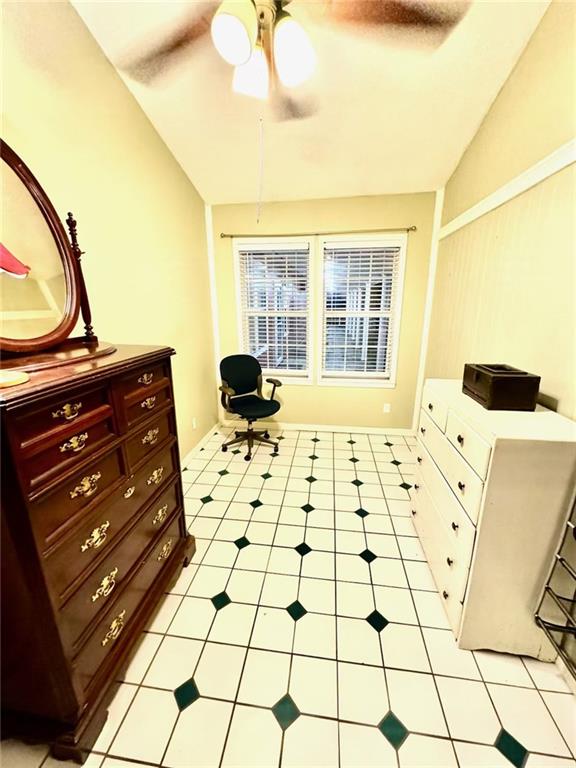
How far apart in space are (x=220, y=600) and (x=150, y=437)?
93 cm

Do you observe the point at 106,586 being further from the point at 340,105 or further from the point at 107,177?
the point at 340,105

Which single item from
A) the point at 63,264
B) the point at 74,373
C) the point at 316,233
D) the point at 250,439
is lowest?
the point at 250,439

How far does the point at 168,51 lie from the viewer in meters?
1.71

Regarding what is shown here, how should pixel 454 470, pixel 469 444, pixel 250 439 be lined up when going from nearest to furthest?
pixel 469 444
pixel 454 470
pixel 250 439

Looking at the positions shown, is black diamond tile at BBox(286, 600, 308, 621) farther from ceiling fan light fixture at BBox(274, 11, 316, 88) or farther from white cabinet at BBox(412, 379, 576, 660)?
ceiling fan light fixture at BBox(274, 11, 316, 88)

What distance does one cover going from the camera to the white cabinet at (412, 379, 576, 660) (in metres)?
1.10

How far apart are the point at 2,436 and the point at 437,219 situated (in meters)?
3.42

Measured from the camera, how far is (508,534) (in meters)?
1.18

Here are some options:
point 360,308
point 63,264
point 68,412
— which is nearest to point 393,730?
point 68,412

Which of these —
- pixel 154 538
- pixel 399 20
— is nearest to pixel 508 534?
pixel 154 538

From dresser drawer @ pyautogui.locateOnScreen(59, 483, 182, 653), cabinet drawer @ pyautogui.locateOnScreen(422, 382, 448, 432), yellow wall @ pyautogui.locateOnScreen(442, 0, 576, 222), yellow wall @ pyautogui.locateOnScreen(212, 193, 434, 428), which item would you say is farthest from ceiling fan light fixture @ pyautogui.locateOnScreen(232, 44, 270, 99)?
dresser drawer @ pyautogui.locateOnScreen(59, 483, 182, 653)

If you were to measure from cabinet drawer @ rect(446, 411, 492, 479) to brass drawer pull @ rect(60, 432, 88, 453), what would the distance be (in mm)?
1441

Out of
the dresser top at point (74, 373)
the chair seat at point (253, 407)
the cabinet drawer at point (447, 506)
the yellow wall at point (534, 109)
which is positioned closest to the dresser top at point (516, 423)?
the cabinet drawer at point (447, 506)

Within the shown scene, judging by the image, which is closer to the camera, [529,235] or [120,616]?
[120,616]
